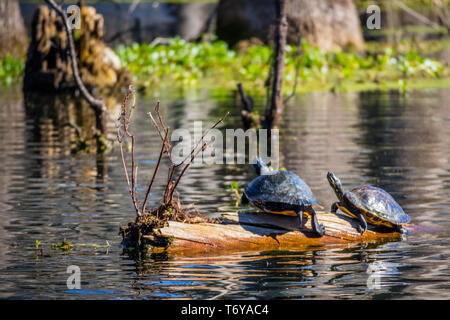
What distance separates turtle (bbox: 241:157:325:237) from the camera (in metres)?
8.63

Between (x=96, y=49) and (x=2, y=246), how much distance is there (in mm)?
15585

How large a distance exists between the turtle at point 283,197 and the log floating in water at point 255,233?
0.33ft

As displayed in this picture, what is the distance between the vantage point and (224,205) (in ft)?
36.1

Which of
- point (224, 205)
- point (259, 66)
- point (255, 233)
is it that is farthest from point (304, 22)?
point (255, 233)

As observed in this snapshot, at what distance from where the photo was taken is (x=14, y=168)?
14.0m

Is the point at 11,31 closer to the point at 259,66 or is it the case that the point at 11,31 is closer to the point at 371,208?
the point at 259,66

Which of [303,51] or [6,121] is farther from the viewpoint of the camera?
[303,51]

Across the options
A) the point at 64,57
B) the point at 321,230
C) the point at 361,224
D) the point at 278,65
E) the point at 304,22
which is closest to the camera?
the point at 321,230

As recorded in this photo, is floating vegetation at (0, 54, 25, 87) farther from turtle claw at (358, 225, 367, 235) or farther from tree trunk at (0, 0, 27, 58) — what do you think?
turtle claw at (358, 225, 367, 235)

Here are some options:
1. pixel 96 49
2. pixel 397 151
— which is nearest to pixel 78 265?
pixel 397 151

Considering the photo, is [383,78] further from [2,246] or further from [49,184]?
[2,246]

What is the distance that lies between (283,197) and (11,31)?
77.8 ft

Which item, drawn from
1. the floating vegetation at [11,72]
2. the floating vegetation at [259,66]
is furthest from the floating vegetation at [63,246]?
the floating vegetation at [11,72]

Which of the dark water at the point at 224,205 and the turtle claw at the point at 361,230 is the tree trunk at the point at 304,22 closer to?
the dark water at the point at 224,205
